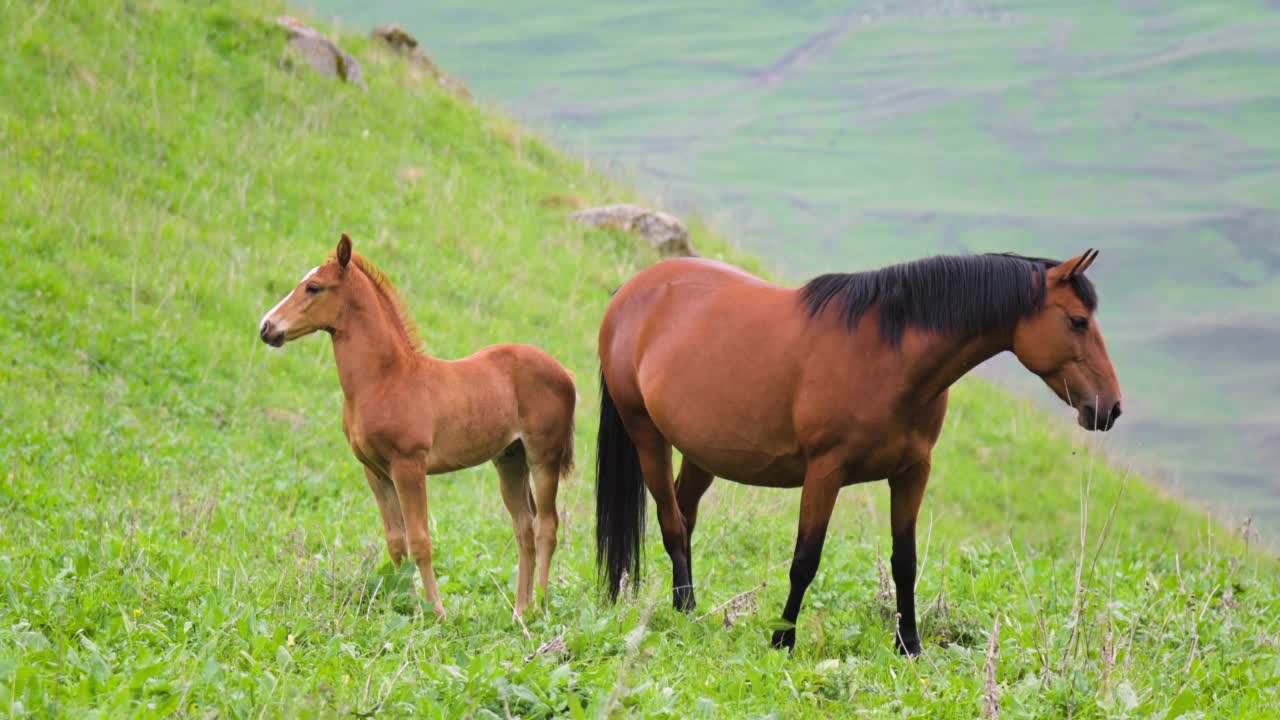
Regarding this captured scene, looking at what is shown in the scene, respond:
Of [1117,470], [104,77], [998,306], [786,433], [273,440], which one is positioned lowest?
[1117,470]

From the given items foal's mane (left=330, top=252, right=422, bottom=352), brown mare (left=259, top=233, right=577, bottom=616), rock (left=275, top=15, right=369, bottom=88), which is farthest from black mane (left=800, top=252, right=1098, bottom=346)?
rock (left=275, top=15, right=369, bottom=88)

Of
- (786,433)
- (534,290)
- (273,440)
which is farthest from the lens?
(534,290)

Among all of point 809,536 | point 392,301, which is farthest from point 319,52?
point 809,536

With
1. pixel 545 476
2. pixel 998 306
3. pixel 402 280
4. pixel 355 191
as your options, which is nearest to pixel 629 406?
pixel 545 476

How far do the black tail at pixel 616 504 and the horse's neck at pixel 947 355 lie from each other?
1995 millimetres

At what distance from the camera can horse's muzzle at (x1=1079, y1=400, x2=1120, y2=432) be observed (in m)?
5.66

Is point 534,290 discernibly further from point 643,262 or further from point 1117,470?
point 1117,470

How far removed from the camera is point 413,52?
21234 mm

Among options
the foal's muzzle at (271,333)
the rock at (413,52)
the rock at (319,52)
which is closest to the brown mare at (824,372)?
the foal's muzzle at (271,333)

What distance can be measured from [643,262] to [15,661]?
13548mm

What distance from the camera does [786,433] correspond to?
6.29 m

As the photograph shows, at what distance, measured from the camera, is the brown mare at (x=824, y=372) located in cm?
578

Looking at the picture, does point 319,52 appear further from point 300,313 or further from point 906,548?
point 906,548

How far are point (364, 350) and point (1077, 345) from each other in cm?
332
